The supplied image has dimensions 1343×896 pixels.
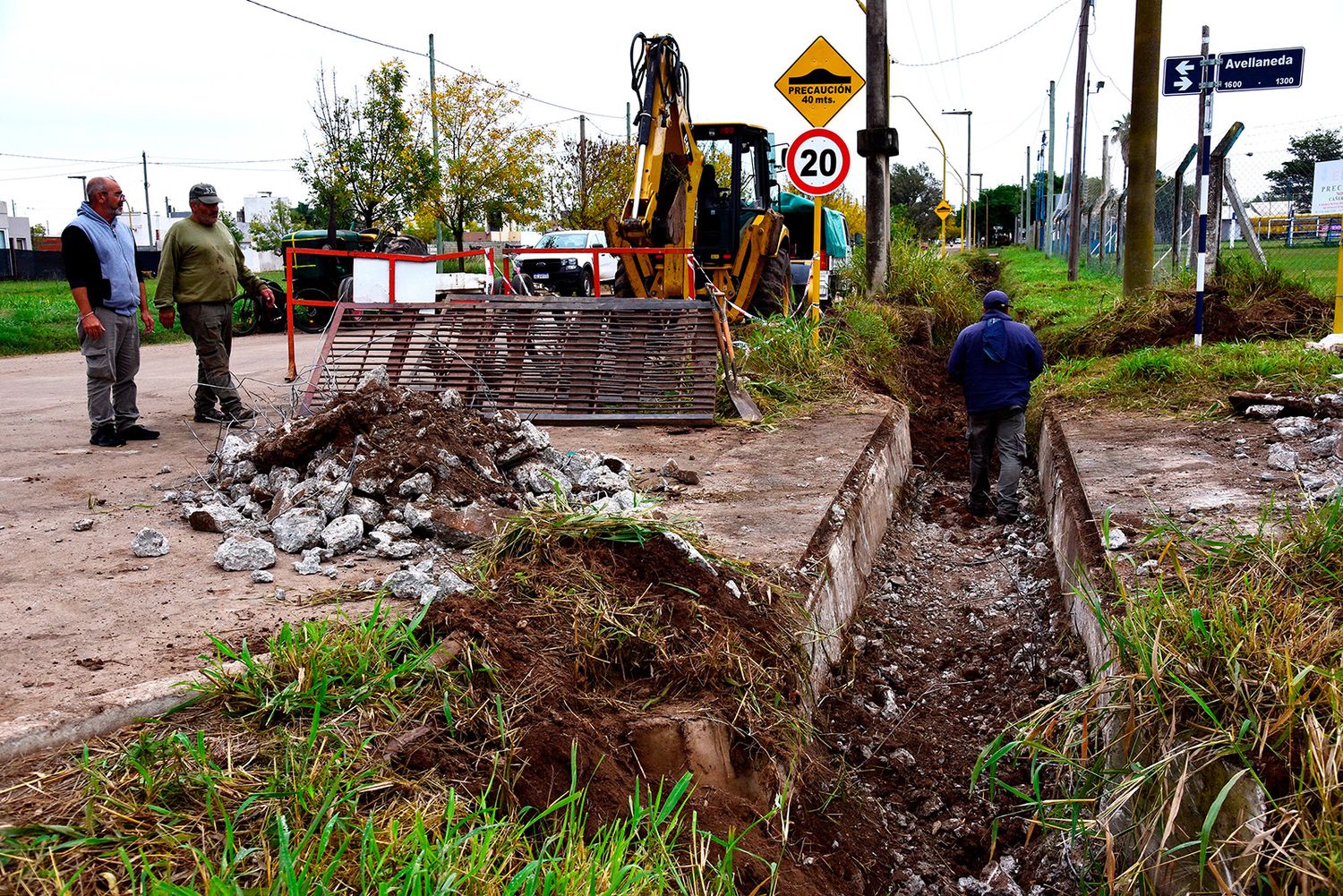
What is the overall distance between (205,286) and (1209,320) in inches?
370

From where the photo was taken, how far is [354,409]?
596 cm

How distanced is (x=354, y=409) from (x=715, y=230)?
8.82m

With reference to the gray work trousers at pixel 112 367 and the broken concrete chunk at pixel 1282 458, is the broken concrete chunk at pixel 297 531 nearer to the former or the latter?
the gray work trousers at pixel 112 367

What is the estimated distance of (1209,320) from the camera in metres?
11.1

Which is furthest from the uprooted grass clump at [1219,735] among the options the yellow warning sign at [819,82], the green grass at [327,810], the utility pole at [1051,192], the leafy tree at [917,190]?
the leafy tree at [917,190]

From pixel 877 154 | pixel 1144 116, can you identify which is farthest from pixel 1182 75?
pixel 877 154

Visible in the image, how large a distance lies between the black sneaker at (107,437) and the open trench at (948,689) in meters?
5.33

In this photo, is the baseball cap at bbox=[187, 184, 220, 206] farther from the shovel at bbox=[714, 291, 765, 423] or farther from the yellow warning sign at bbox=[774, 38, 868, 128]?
the yellow warning sign at bbox=[774, 38, 868, 128]

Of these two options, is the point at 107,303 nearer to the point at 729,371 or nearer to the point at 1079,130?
the point at 729,371

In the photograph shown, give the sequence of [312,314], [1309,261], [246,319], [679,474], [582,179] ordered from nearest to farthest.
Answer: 1. [679,474]
2. [1309,261]
3. [246,319]
4. [312,314]
5. [582,179]

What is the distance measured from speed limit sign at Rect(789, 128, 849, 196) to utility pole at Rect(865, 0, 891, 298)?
211 inches

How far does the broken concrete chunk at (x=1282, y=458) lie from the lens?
599 centimetres

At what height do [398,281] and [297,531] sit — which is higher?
[398,281]

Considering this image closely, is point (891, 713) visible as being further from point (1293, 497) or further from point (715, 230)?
point (715, 230)
